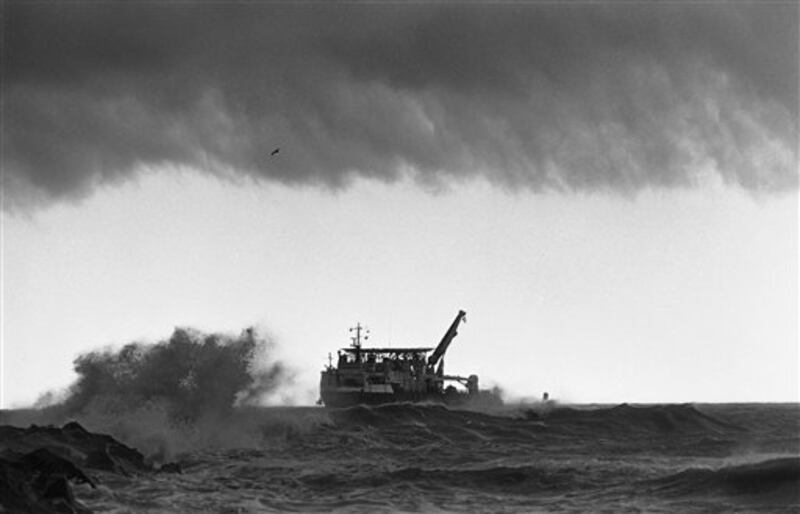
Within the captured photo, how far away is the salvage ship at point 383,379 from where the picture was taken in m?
76.4

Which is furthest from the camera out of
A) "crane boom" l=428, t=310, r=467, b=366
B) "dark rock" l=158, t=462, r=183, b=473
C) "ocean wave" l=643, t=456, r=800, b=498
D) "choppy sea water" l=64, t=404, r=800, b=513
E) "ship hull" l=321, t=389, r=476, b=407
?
"crane boom" l=428, t=310, r=467, b=366

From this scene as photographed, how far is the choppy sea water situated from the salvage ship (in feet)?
99.6

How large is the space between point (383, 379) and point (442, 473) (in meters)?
50.8

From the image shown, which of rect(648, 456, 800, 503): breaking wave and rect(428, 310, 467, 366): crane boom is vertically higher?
→ rect(428, 310, 467, 366): crane boom

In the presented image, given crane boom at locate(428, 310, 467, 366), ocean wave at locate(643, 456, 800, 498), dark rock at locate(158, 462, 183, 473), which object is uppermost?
crane boom at locate(428, 310, 467, 366)

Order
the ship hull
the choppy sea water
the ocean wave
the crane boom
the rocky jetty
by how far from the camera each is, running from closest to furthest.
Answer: the rocky jetty → the choppy sea water → the ocean wave → the ship hull → the crane boom

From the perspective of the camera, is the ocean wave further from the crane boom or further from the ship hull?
the crane boom

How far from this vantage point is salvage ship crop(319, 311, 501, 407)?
251ft

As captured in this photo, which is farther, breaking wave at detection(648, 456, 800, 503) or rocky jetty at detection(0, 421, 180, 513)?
breaking wave at detection(648, 456, 800, 503)

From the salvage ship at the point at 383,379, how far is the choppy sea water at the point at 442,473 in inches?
1195

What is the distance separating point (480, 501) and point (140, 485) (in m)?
6.72

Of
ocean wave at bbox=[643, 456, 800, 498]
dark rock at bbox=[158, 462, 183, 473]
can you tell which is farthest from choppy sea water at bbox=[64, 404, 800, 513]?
dark rock at bbox=[158, 462, 183, 473]

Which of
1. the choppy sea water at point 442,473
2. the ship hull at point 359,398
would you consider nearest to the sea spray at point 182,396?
the choppy sea water at point 442,473

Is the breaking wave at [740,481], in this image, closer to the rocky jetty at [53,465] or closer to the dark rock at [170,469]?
the dark rock at [170,469]
